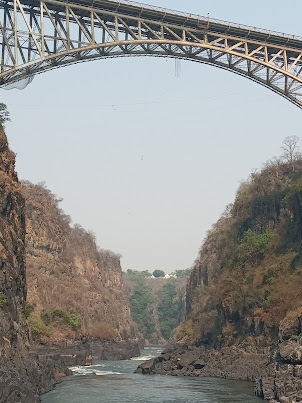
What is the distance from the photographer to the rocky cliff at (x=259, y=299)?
45500 millimetres

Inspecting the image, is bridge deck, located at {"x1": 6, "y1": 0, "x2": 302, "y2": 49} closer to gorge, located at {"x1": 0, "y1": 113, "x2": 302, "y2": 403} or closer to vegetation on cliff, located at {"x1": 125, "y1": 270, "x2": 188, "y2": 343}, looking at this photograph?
gorge, located at {"x1": 0, "y1": 113, "x2": 302, "y2": 403}

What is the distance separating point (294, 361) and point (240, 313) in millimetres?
18893

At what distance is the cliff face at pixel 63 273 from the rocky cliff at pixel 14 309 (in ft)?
112

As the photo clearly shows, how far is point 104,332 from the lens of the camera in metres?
115

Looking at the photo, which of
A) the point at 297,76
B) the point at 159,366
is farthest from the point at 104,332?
the point at 297,76

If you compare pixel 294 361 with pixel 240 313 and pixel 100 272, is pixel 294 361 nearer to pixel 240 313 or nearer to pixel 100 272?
pixel 240 313

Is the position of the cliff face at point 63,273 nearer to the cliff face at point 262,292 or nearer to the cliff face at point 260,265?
the cliff face at point 262,292

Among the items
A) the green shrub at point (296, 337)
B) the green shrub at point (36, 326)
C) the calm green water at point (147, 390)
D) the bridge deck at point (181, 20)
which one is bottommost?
the calm green water at point (147, 390)

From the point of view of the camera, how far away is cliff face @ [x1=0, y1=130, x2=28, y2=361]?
46.4 m

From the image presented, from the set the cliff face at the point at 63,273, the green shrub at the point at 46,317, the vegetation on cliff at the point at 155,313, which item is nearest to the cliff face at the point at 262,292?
the green shrub at the point at 46,317

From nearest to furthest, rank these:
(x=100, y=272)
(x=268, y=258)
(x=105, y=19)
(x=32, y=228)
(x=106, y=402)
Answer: (x=106, y=402) < (x=105, y=19) < (x=268, y=258) < (x=32, y=228) < (x=100, y=272)

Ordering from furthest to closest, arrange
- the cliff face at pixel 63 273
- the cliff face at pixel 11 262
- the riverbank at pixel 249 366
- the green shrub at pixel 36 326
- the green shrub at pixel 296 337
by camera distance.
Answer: the cliff face at pixel 63 273 < the green shrub at pixel 36 326 < the cliff face at pixel 11 262 < the green shrub at pixel 296 337 < the riverbank at pixel 249 366

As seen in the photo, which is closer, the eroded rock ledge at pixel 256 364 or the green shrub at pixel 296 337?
the eroded rock ledge at pixel 256 364

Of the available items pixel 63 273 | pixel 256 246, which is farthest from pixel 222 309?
pixel 63 273
